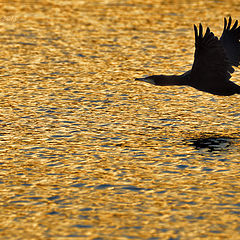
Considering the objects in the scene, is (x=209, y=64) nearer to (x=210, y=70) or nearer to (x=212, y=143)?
(x=210, y=70)

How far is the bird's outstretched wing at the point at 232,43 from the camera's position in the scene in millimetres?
12570

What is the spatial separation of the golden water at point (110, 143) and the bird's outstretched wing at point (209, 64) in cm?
66

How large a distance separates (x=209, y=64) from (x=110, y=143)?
7.58 ft

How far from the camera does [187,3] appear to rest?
89.4 ft

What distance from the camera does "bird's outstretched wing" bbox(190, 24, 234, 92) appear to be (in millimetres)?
11133

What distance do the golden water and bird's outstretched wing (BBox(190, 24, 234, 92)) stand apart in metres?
0.66

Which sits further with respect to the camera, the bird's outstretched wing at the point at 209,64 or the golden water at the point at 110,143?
the bird's outstretched wing at the point at 209,64

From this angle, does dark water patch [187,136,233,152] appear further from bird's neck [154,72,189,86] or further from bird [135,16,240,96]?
bird's neck [154,72,189,86]

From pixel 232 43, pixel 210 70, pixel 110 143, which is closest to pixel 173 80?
pixel 210 70

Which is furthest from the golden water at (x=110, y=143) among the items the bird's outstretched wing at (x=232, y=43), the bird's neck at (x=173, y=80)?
the bird's outstretched wing at (x=232, y=43)

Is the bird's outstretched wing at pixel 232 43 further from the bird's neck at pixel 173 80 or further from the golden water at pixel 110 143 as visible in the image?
the bird's neck at pixel 173 80

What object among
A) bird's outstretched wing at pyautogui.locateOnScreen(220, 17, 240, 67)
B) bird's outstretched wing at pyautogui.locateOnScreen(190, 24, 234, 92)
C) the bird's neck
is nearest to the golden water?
the bird's neck

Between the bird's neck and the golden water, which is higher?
the bird's neck

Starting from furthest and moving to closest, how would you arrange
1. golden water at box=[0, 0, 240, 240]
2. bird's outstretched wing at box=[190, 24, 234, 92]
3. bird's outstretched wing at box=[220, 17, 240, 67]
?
bird's outstretched wing at box=[220, 17, 240, 67], bird's outstretched wing at box=[190, 24, 234, 92], golden water at box=[0, 0, 240, 240]
